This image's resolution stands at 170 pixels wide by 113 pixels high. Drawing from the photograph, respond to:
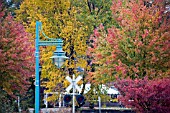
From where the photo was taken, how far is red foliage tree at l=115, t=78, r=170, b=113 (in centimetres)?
1844

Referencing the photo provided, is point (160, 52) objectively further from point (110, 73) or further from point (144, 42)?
point (110, 73)

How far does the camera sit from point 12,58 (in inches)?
758

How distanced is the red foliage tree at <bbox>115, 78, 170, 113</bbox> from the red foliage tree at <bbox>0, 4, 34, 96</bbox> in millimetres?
4904

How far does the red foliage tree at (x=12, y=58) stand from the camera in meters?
19.0

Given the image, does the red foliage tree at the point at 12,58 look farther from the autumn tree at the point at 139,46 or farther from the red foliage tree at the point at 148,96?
the red foliage tree at the point at 148,96

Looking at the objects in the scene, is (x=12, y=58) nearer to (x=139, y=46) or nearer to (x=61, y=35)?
(x=139, y=46)

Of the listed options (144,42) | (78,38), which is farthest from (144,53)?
(78,38)

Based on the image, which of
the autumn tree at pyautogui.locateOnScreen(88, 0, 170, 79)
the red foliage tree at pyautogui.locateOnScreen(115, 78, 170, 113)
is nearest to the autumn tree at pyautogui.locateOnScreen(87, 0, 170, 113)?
the autumn tree at pyautogui.locateOnScreen(88, 0, 170, 79)

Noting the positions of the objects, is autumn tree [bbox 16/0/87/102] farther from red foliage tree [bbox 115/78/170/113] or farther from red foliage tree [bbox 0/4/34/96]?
red foliage tree [bbox 115/78/170/113]

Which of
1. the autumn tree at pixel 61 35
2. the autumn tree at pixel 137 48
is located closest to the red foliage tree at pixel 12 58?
the autumn tree at pixel 137 48

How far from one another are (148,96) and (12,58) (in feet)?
20.5

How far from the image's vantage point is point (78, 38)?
27.8m

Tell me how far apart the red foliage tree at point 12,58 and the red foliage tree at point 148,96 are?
490 centimetres

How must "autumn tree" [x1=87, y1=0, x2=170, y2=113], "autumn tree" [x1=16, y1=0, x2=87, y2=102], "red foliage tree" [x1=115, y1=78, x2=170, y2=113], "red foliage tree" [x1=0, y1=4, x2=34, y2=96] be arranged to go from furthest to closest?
1. "autumn tree" [x1=16, y1=0, x2=87, y2=102]
2. "autumn tree" [x1=87, y1=0, x2=170, y2=113]
3. "red foliage tree" [x1=0, y1=4, x2=34, y2=96]
4. "red foliage tree" [x1=115, y1=78, x2=170, y2=113]
